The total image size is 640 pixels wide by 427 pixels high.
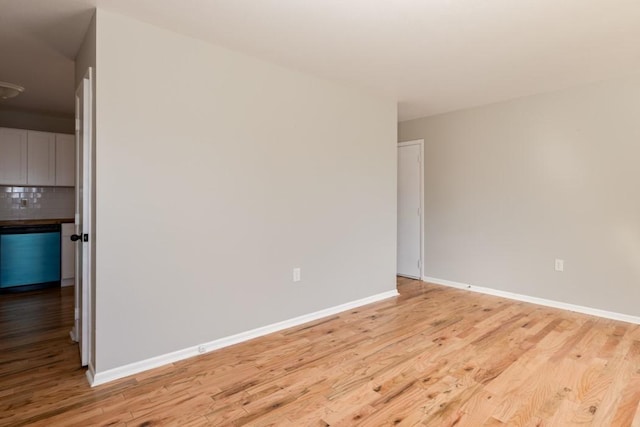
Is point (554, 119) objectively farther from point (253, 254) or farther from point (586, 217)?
point (253, 254)

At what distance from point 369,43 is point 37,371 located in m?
3.28

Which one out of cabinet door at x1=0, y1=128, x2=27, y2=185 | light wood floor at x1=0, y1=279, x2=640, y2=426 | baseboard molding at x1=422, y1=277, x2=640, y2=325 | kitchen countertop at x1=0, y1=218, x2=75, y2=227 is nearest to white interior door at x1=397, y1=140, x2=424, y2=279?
baseboard molding at x1=422, y1=277, x2=640, y2=325

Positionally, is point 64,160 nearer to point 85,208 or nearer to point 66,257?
point 66,257

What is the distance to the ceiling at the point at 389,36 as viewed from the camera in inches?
84.8

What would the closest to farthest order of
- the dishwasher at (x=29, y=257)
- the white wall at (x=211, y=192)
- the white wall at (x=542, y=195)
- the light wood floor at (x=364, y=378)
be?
1. the light wood floor at (x=364, y=378)
2. the white wall at (x=211, y=192)
3. the white wall at (x=542, y=195)
4. the dishwasher at (x=29, y=257)

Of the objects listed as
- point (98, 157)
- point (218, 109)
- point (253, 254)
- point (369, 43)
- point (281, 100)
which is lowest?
point (253, 254)

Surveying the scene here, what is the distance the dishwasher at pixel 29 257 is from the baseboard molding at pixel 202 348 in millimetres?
3104

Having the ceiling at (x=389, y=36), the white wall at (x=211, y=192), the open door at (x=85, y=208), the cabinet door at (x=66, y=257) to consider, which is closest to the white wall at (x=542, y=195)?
the ceiling at (x=389, y=36)

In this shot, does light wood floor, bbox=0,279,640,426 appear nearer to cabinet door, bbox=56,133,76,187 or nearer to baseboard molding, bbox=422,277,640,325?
baseboard molding, bbox=422,277,640,325

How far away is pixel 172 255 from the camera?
8.21ft

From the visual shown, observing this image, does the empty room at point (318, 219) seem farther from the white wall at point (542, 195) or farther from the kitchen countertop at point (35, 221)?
the kitchen countertop at point (35, 221)

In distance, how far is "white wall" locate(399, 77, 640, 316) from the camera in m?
3.38

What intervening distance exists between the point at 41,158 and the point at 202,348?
408cm

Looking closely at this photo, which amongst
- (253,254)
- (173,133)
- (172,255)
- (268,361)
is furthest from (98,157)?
(268,361)
